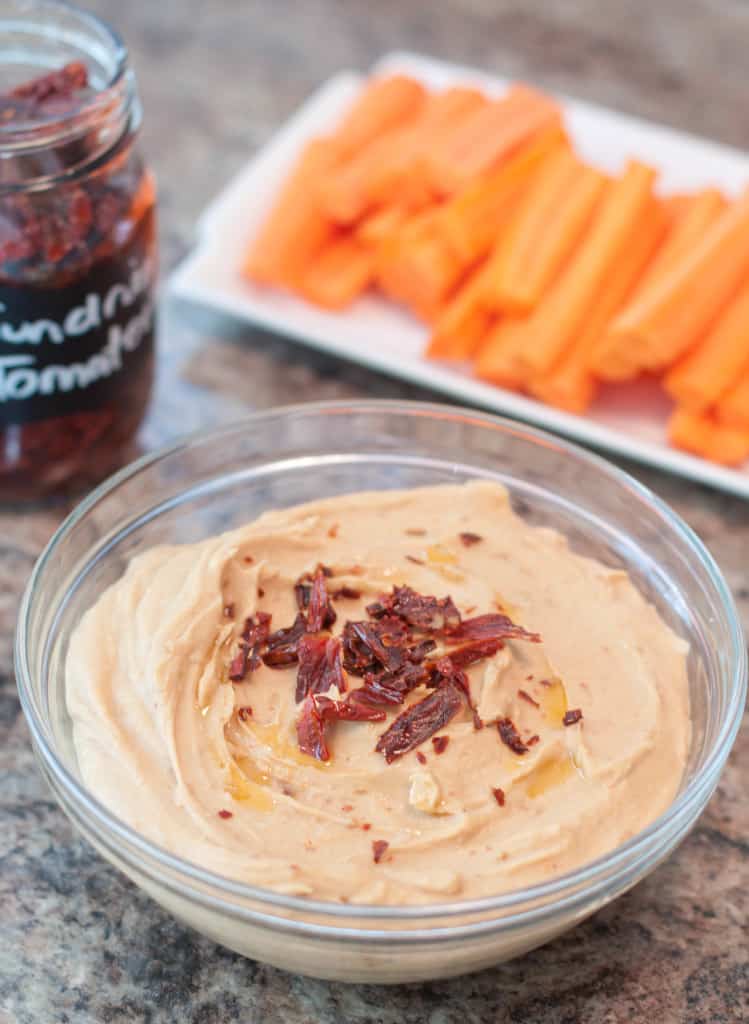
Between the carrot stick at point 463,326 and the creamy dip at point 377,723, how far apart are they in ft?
2.45

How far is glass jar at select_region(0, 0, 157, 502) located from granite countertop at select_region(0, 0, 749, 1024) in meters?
0.20

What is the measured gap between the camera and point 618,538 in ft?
6.54

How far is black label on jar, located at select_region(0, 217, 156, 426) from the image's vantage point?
6.52 ft

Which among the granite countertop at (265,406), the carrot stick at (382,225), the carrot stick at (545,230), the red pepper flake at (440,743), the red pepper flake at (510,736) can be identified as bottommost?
the granite countertop at (265,406)

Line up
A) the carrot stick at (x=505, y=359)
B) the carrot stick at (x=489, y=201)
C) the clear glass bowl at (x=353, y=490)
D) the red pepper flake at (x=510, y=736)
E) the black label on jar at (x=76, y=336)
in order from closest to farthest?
the clear glass bowl at (x=353, y=490), the red pepper flake at (x=510, y=736), the black label on jar at (x=76, y=336), the carrot stick at (x=505, y=359), the carrot stick at (x=489, y=201)

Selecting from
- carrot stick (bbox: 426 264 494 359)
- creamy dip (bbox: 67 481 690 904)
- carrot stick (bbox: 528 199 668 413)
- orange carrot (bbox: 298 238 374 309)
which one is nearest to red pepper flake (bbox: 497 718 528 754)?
creamy dip (bbox: 67 481 690 904)

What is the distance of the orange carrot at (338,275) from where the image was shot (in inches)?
106

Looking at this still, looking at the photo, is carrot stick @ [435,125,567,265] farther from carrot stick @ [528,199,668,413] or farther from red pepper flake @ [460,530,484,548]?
red pepper flake @ [460,530,484,548]

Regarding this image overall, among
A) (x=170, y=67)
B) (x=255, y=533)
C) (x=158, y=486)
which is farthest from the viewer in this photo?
(x=170, y=67)

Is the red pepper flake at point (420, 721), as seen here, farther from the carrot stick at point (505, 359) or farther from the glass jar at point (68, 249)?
the carrot stick at point (505, 359)

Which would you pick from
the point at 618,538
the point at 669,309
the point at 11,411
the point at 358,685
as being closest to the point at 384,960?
the point at 358,685

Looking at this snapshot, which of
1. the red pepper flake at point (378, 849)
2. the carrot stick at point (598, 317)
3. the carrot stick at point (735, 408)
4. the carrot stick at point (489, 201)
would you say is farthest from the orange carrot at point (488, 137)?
the red pepper flake at point (378, 849)

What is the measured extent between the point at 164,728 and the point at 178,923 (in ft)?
0.95

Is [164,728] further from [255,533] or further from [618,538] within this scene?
[618,538]
